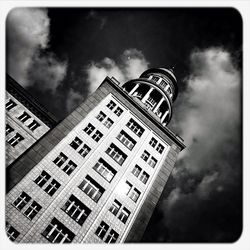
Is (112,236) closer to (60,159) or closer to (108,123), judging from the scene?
(60,159)

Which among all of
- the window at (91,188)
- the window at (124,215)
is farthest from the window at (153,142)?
the window at (91,188)

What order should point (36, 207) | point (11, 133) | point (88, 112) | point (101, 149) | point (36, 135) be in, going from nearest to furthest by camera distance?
point (36, 207) → point (101, 149) → point (88, 112) → point (11, 133) → point (36, 135)

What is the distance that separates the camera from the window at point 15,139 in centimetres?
3185

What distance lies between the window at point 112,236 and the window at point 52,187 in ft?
20.3

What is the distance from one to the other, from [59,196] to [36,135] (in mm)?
15321

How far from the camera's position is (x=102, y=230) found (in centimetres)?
2227

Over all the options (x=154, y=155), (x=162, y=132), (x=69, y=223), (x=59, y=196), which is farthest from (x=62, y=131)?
(x=162, y=132)

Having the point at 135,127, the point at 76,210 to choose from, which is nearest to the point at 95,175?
the point at 76,210

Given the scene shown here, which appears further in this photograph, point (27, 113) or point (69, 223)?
point (27, 113)

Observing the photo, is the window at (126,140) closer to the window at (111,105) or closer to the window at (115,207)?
the window at (111,105)

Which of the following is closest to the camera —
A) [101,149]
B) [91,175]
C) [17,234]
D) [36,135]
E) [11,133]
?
[17,234]

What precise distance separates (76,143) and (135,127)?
30.2 ft

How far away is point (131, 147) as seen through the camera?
3020 cm

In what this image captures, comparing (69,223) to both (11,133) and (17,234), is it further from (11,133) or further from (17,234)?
(11,133)
